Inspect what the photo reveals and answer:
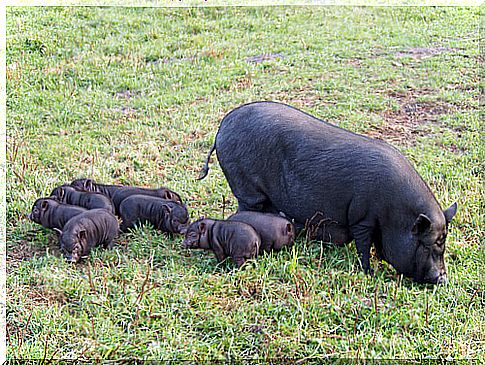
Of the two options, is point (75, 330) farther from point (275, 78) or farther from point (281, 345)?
point (275, 78)

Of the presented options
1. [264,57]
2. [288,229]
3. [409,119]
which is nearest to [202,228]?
[288,229]

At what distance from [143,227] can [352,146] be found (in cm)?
189

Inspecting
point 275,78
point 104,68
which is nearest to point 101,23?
point 104,68

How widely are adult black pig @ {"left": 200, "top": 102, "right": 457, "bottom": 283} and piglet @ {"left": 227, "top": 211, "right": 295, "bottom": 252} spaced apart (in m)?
0.19

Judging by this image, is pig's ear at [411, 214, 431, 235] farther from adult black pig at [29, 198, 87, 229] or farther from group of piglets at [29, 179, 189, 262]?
adult black pig at [29, 198, 87, 229]

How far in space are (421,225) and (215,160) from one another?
3.27m

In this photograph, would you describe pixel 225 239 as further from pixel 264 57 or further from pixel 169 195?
pixel 264 57

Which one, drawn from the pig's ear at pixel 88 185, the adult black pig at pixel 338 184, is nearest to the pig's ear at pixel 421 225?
the adult black pig at pixel 338 184

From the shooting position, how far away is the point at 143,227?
5461 millimetres

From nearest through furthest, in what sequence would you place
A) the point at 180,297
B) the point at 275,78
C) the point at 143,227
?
the point at 180,297, the point at 143,227, the point at 275,78

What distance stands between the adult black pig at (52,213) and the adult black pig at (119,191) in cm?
46

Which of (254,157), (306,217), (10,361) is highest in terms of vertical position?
(254,157)

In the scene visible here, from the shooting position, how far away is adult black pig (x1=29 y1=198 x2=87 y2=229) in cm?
525

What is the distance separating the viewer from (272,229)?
4781 mm
